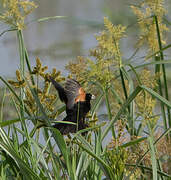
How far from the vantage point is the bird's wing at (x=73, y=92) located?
1.05 meters

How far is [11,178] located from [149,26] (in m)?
0.62

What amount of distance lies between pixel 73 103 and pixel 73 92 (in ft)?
0.13

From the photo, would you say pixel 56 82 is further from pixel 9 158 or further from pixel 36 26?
pixel 36 26

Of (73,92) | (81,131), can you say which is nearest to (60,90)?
(73,92)

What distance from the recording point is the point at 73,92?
3.51 ft

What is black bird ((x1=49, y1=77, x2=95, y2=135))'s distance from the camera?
1060mm

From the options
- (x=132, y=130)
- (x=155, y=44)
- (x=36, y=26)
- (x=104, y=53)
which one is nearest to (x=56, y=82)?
(x=104, y=53)

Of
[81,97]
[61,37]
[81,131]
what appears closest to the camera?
[81,131]

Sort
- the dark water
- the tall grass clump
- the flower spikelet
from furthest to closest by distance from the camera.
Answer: the dark water, the flower spikelet, the tall grass clump

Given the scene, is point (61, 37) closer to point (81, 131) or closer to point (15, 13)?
point (15, 13)

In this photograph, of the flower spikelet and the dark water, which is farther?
the dark water

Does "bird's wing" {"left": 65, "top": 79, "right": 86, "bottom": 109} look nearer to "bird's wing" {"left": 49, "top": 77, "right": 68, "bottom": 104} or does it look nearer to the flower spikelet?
"bird's wing" {"left": 49, "top": 77, "right": 68, "bottom": 104}

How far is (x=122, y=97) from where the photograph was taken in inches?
55.2

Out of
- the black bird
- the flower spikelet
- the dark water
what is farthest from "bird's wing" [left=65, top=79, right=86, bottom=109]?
the dark water
